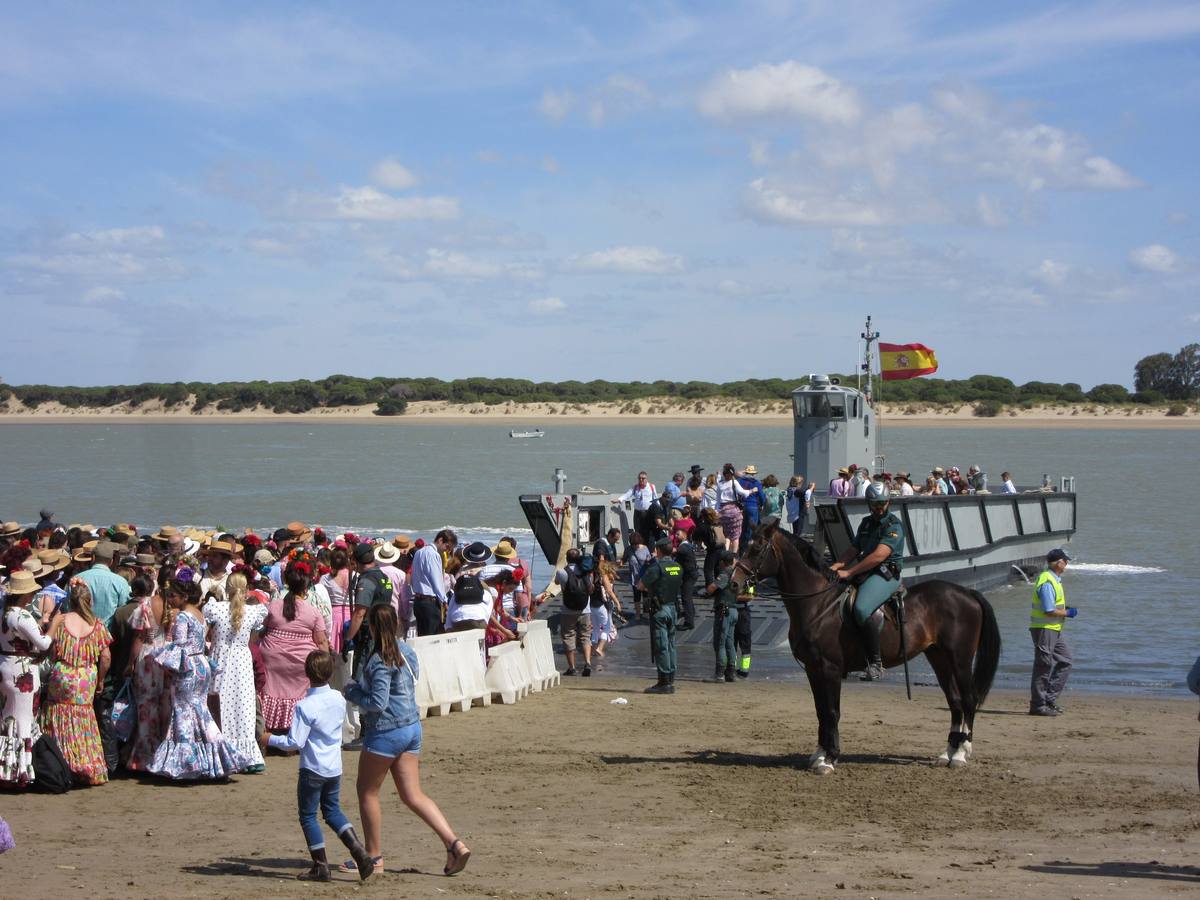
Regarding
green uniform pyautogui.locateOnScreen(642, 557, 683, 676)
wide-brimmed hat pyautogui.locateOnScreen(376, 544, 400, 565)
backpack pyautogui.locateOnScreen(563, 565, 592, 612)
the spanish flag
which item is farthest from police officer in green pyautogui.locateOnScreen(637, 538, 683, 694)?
the spanish flag

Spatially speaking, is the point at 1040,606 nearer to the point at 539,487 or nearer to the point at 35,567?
the point at 35,567

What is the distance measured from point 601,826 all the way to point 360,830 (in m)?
1.58

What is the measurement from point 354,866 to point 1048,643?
846 cm

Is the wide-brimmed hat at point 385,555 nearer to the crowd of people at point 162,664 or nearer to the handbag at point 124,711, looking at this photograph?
the crowd of people at point 162,664

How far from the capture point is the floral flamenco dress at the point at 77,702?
967 cm

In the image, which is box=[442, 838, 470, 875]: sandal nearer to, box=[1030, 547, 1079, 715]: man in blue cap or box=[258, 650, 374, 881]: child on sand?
box=[258, 650, 374, 881]: child on sand

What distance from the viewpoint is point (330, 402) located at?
18925cm

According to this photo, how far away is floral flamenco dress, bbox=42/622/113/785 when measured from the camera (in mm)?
9672

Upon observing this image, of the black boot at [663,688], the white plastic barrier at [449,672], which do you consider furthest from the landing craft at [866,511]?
the white plastic barrier at [449,672]

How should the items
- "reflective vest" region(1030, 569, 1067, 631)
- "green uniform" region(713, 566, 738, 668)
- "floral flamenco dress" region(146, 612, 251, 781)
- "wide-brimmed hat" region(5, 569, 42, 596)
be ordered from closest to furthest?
1. "wide-brimmed hat" region(5, 569, 42, 596)
2. "floral flamenco dress" region(146, 612, 251, 781)
3. "reflective vest" region(1030, 569, 1067, 631)
4. "green uniform" region(713, 566, 738, 668)

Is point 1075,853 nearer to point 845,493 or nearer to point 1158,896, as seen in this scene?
point 1158,896

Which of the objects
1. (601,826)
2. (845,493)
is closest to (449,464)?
(845,493)

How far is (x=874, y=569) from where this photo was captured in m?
11.2

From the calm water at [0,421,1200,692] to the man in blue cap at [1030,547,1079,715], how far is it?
10.3ft
